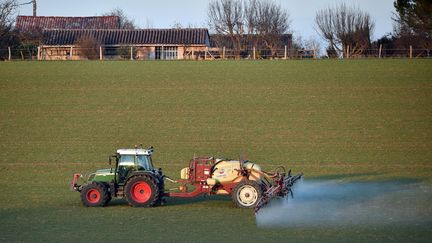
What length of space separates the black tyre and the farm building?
134 feet

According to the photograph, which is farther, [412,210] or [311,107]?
[311,107]

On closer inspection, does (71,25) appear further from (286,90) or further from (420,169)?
(420,169)

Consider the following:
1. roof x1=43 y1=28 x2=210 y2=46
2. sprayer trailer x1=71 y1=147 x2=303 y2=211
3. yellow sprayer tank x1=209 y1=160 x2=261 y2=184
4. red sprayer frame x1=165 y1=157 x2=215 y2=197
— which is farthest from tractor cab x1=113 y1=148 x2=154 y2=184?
roof x1=43 y1=28 x2=210 y2=46

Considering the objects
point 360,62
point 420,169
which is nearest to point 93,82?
point 360,62

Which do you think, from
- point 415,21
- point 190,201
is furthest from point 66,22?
point 190,201

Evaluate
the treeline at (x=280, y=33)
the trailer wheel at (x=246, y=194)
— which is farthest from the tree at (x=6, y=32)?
the trailer wheel at (x=246, y=194)

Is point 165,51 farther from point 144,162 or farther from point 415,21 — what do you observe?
point 144,162

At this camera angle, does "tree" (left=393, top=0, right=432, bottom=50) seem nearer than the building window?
Yes

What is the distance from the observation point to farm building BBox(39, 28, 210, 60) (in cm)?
6053

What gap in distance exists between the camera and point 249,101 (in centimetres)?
3850

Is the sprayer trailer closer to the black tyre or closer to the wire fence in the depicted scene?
the black tyre

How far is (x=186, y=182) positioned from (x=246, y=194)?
1773mm

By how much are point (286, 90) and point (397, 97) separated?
5.86 metres

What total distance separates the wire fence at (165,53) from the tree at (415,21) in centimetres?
120
